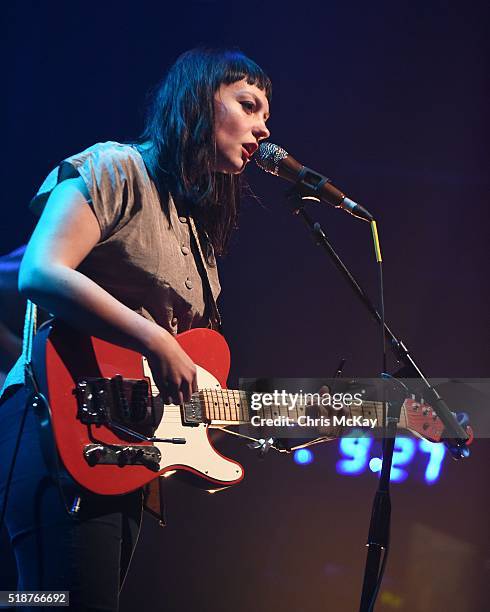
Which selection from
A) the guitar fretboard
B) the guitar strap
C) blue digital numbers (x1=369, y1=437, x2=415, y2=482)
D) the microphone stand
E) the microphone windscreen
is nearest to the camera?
the microphone stand

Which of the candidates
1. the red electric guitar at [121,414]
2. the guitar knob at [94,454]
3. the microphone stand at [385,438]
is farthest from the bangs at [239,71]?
the guitar knob at [94,454]

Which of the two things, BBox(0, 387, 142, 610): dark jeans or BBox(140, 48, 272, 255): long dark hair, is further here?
BBox(140, 48, 272, 255): long dark hair

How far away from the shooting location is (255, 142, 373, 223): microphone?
2092 millimetres

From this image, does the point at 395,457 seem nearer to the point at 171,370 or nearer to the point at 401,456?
the point at 401,456

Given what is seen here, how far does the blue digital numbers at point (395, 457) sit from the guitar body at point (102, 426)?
5.80 ft

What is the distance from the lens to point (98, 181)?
5.29 ft

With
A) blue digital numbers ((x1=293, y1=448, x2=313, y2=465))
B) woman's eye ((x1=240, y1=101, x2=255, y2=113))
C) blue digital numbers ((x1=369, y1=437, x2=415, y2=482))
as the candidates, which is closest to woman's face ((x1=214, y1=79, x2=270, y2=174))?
woman's eye ((x1=240, y1=101, x2=255, y2=113))

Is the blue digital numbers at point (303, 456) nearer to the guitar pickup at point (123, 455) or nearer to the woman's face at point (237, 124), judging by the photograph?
the woman's face at point (237, 124)

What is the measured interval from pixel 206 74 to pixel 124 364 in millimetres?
936

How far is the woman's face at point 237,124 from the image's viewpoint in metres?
2.03

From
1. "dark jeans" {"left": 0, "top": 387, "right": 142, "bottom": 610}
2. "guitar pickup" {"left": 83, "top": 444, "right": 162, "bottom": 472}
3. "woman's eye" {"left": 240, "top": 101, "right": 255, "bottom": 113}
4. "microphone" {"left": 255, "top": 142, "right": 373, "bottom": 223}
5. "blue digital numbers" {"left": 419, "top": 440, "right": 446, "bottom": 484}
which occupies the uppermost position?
"woman's eye" {"left": 240, "top": 101, "right": 255, "bottom": 113}

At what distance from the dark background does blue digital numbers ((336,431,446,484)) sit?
60 mm

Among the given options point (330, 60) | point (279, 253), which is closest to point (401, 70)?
point (330, 60)

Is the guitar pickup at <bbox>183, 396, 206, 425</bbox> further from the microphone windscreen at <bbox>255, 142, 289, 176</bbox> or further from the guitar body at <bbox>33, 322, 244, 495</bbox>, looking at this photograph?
the microphone windscreen at <bbox>255, 142, 289, 176</bbox>
